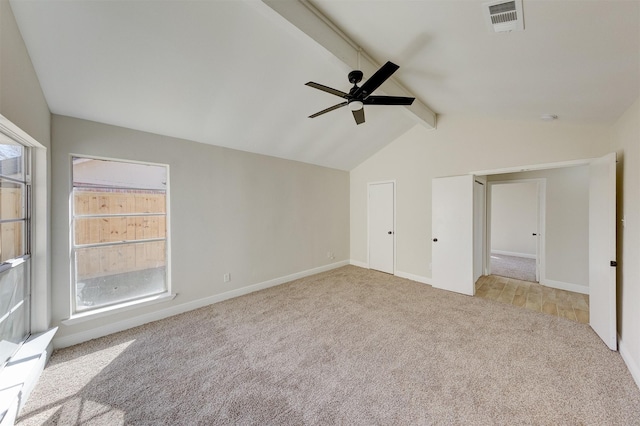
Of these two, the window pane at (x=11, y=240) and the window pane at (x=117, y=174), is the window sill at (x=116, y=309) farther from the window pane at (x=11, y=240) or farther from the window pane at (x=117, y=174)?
the window pane at (x=117, y=174)

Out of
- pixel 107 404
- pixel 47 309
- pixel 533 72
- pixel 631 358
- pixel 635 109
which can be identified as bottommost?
pixel 107 404

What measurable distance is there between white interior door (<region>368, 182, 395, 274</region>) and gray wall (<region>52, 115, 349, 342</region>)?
1009 millimetres

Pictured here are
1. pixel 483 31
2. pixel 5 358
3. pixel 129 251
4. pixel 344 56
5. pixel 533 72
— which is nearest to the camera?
pixel 483 31

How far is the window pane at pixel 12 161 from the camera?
72.4 inches

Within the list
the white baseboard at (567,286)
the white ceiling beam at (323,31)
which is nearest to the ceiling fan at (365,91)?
the white ceiling beam at (323,31)

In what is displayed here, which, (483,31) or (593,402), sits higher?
(483,31)

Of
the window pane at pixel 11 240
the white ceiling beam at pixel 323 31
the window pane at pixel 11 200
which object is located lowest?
the window pane at pixel 11 240

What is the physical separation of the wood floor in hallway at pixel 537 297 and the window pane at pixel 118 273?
5073mm

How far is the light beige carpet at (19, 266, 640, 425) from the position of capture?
170cm

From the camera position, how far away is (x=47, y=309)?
7.73 ft

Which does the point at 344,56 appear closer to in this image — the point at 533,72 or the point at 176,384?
the point at 533,72

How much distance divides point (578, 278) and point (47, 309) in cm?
746

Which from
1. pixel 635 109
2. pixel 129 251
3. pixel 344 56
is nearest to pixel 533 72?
pixel 635 109

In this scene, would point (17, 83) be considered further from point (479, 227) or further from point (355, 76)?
point (479, 227)
